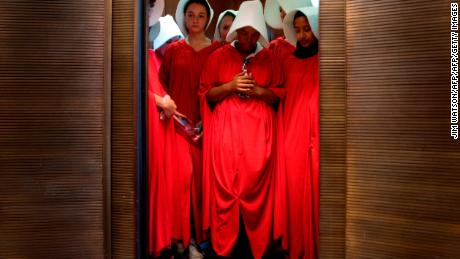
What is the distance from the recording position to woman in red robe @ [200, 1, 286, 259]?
2246 millimetres

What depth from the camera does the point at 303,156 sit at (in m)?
2.18

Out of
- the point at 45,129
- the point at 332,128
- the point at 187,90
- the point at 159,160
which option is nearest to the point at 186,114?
the point at 187,90

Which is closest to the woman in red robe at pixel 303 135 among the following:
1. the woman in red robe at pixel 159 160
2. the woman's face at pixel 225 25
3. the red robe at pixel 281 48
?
the red robe at pixel 281 48

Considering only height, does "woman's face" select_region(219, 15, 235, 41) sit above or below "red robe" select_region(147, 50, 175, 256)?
above

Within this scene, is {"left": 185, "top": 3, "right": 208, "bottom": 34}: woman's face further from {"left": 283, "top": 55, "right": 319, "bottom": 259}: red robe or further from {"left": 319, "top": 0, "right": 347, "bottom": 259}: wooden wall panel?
{"left": 319, "top": 0, "right": 347, "bottom": 259}: wooden wall panel

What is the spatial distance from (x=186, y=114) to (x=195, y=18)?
1.66ft

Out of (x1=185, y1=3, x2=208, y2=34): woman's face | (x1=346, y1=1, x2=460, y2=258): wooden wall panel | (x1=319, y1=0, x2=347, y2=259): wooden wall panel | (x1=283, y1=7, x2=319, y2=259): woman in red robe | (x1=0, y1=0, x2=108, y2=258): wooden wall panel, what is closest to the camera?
(x1=346, y1=1, x2=460, y2=258): wooden wall panel

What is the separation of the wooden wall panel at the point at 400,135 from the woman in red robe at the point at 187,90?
88 cm

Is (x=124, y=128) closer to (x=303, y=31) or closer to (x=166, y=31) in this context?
(x=166, y=31)

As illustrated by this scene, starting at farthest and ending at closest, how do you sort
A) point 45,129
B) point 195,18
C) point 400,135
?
point 195,18
point 45,129
point 400,135

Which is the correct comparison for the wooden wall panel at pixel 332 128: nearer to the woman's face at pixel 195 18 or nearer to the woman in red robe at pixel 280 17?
the woman in red robe at pixel 280 17

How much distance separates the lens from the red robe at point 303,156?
2139 millimetres

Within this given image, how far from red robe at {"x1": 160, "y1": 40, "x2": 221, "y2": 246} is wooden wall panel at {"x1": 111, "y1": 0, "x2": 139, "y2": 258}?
15.3 inches

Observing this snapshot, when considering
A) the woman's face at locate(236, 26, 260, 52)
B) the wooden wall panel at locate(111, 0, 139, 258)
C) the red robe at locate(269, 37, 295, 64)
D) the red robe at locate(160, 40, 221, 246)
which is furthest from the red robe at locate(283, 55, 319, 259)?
the wooden wall panel at locate(111, 0, 139, 258)
